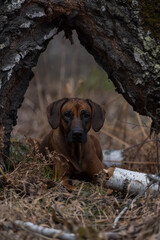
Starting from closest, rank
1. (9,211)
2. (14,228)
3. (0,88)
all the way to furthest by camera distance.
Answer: (14,228), (9,211), (0,88)

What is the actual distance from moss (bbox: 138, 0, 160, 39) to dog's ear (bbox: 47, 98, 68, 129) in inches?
57.0

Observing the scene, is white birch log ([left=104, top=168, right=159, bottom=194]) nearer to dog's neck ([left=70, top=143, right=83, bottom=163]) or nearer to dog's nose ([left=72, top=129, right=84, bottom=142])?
dog's nose ([left=72, top=129, right=84, bottom=142])

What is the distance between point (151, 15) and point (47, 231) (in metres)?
2.63

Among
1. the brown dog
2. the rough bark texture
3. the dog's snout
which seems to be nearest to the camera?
the rough bark texture

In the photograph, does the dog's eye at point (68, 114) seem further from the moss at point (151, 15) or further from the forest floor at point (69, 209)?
the moss at point (151, 15)

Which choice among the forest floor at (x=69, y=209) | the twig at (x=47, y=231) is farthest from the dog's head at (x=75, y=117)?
the twig at (x=47, y=231)

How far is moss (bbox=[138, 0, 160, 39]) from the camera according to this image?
4.18 metres

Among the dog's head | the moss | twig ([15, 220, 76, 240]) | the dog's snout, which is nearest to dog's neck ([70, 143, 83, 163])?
the dog's head

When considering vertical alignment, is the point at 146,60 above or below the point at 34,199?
above

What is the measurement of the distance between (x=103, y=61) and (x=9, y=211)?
2145 mm

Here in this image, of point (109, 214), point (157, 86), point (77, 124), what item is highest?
point (157, 86)

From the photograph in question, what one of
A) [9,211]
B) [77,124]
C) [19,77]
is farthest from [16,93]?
[9,211]

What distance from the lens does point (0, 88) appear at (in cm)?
415

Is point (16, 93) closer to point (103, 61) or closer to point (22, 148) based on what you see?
point (103, 61)
